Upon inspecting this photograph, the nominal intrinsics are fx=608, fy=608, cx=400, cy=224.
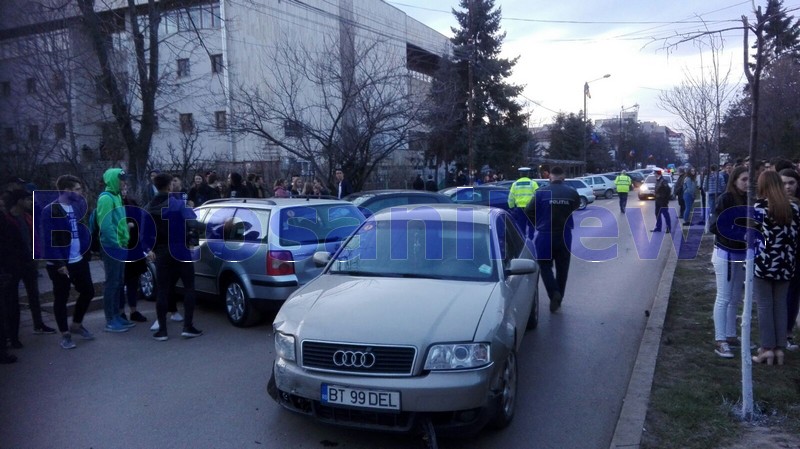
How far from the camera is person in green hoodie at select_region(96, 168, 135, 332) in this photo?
7.54 metres

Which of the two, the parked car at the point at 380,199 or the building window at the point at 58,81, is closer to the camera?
the parked car at the point at 380,199

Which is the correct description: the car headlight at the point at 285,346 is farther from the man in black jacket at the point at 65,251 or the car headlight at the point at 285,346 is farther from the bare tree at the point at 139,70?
the bare tree at the point at 139,70

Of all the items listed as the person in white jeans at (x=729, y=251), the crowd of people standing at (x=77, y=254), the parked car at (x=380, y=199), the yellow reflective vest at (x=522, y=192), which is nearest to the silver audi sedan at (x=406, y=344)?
the person in white jeans at (x=729, y=251)

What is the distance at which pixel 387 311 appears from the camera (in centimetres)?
442

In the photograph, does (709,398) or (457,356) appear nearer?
(457,356)

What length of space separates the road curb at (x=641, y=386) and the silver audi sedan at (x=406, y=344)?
0.83 metres

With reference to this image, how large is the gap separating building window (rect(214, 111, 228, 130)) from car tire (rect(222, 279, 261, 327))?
9383 millimetres

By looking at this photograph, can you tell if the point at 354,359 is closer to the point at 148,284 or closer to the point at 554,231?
the point at 554,231

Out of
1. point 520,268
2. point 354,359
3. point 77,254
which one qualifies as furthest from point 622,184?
point 354,359

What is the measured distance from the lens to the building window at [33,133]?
11.6m

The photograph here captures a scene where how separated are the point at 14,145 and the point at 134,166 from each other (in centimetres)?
287

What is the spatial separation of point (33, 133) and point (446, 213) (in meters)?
9.93

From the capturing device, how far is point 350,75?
1638 centimetres

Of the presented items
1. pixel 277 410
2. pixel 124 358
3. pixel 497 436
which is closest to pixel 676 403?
pixel 497 436
